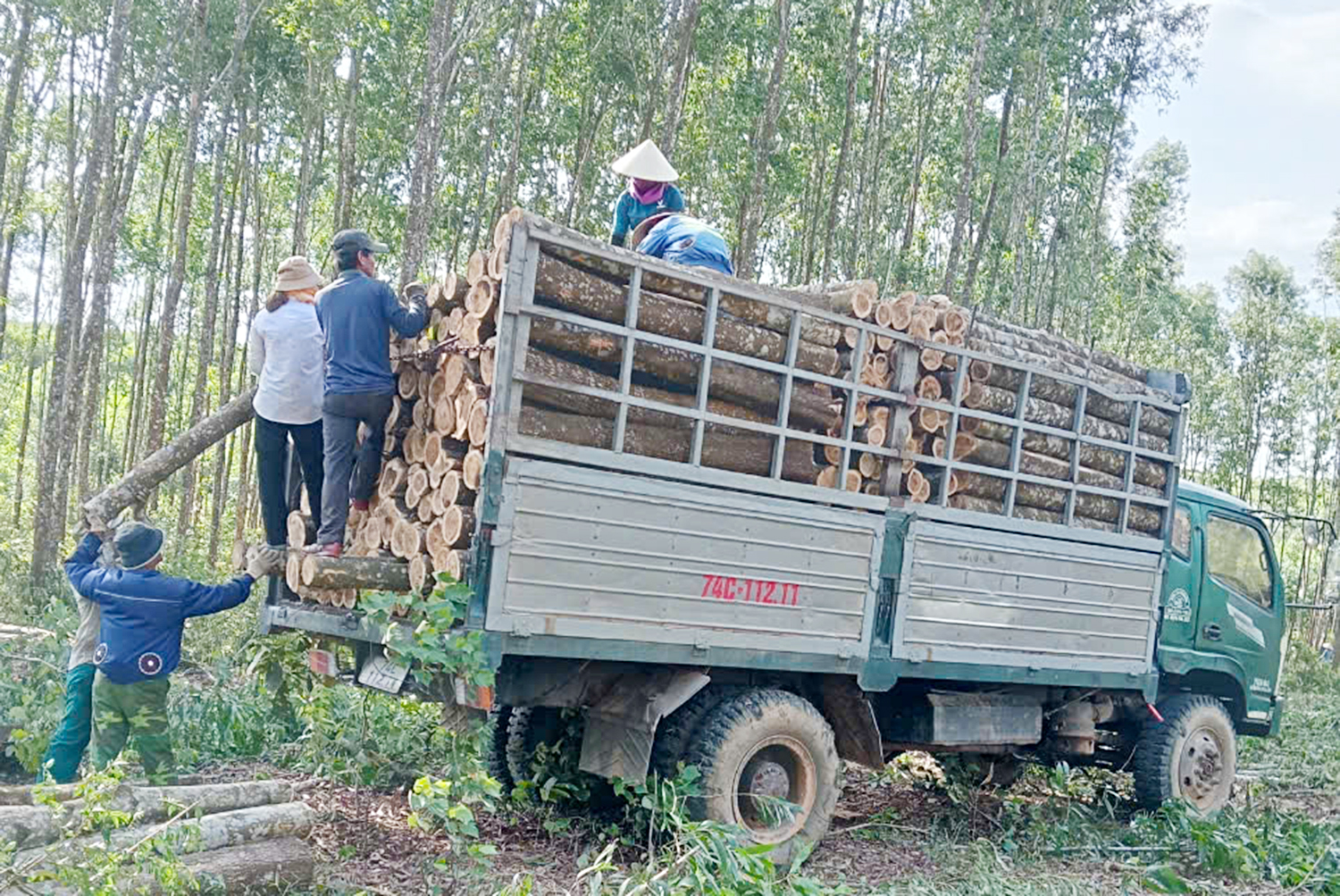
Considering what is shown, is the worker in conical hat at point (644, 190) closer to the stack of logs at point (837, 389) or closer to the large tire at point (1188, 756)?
the stack of logs at point (837, 389)

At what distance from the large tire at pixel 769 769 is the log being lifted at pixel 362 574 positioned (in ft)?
5.02

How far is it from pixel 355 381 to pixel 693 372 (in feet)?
5.11

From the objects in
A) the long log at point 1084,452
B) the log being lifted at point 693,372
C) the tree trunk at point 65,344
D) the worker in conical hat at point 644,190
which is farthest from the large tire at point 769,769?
the tree trunk at point 65,344

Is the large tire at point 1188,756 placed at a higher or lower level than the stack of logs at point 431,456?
lower

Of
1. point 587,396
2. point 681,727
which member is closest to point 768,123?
point 587,396

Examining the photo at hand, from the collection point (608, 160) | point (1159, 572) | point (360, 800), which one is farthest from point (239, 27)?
point (1159, 572)

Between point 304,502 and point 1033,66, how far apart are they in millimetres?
15690

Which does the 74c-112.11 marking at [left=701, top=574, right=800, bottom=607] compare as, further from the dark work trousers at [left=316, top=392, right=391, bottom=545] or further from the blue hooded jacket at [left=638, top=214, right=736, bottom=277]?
the dark work trousers at [left=316, top=392, right=391, bottom=545]

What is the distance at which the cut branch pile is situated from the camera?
3549 mm

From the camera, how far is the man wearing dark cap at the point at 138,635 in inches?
204

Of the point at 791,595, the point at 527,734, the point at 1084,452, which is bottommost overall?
the point at 527,734

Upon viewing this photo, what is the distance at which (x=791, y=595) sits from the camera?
213 inches

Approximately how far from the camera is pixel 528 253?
4.66m

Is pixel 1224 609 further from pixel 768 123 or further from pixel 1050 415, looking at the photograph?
pixel 768 123
